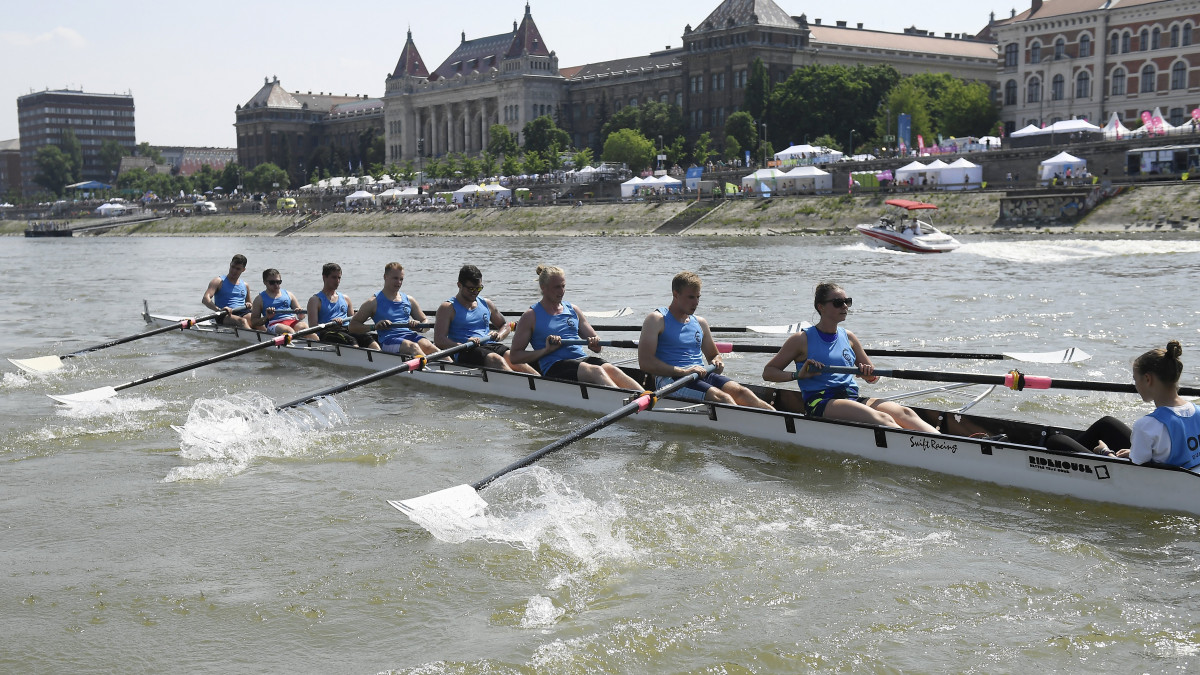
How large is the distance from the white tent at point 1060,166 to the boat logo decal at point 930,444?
53.7 meters

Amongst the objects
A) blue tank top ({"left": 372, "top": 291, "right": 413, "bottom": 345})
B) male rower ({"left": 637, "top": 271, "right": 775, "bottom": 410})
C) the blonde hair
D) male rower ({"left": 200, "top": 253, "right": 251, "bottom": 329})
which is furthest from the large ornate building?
the blonde hair

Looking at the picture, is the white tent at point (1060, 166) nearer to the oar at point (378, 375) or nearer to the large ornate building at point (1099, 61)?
the large ornate building at point (1099, 61)

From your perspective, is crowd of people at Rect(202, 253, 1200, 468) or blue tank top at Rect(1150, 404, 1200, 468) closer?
blue tank top at Rect(1150, 404, 1200, 468)

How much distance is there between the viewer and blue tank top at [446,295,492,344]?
47.1 feet

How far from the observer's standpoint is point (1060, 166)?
60188mm

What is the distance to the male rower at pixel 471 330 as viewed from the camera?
14.1 meters

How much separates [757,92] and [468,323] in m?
95.8

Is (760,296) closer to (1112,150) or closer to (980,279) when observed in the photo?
(980,279)

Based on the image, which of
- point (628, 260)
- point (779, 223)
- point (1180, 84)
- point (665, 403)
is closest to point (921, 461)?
point (665, 403)

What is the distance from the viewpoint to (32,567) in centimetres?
833

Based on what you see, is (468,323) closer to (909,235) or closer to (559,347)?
(559,347)

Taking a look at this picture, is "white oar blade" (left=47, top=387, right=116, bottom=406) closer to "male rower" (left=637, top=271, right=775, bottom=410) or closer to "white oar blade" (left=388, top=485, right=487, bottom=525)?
"white oar blade" (left=388, top=485, right=487, bottom=525)

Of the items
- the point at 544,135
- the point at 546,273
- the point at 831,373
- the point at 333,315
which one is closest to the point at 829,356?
the point at 831,373

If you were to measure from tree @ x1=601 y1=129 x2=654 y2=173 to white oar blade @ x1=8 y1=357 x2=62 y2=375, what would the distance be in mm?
89626
